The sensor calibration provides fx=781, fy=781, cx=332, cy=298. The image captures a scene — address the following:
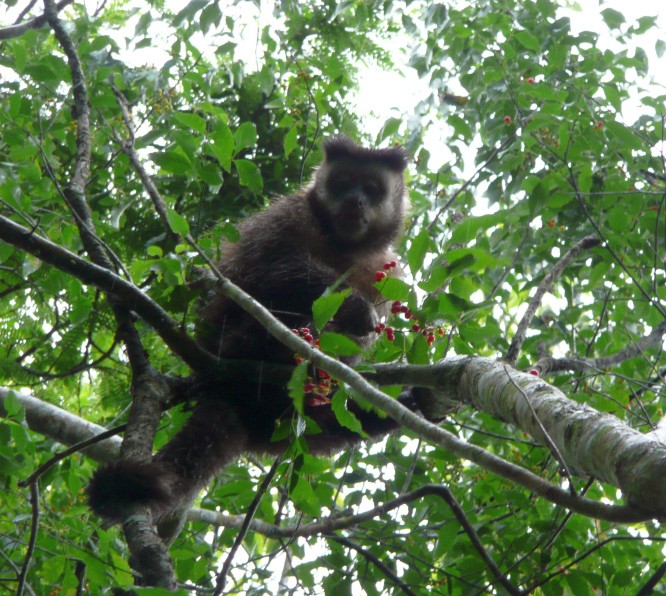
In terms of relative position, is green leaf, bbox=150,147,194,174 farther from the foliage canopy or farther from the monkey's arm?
the monkey's arm

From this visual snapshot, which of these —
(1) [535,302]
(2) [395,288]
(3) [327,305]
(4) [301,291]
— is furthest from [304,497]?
(4) [301,291]

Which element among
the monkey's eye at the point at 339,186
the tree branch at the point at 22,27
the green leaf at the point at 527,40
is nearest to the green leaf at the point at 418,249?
the green leaf at the point at 527,40

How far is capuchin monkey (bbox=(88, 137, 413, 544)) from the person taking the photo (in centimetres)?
341

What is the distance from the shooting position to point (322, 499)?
4.07m

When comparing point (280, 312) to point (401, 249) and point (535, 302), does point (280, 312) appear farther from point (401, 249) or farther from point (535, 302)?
point (401, 249)

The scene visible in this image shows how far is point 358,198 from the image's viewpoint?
232 inches

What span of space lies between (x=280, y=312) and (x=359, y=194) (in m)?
2.69

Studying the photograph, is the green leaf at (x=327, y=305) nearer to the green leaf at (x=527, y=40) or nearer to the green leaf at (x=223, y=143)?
the green leaf at (x=223, y=143)

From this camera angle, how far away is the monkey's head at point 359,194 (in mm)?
5828

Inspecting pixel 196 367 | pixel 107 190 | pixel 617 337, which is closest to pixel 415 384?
pixel 196 367

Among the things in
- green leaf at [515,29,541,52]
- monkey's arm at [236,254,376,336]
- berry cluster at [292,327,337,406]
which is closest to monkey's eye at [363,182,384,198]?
monkey's arm at [236,254,376,336]

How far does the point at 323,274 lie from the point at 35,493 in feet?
7.70

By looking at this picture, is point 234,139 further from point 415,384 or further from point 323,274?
point 323,274

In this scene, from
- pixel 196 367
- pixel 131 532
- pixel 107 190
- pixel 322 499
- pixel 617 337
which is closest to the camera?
pixel 131 532
